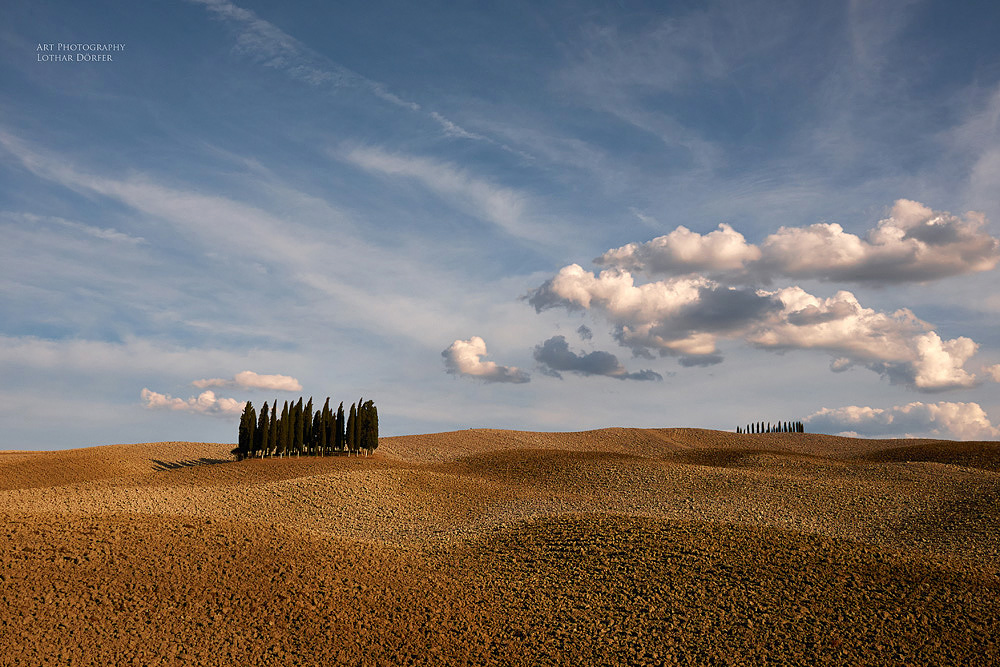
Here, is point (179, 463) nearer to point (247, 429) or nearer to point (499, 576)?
point (247, 429)

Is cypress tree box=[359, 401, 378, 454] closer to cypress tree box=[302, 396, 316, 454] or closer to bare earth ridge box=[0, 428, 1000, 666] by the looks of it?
cypress tree box=[302, 396, 316, 454]

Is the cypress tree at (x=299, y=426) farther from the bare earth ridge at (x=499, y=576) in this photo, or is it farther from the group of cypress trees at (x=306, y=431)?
the bare earth ridge at (x=499, y=576)

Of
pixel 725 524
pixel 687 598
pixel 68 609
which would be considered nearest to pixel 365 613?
pixel 68 609

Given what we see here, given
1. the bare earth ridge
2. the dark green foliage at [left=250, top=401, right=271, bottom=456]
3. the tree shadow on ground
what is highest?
the dark green foliage at [left=250, top=401, right=271, bottom=456]

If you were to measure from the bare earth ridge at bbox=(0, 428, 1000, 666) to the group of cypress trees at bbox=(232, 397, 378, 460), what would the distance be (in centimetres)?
1182

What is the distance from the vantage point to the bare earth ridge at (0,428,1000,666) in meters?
12.0

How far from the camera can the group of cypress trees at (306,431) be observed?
1475 inches

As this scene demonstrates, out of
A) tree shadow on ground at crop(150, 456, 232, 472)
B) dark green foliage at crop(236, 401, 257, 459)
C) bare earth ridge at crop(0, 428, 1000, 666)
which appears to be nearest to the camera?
bare earth ridge at crop(0, 428, 1000, 666)

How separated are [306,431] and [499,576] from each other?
25337mm

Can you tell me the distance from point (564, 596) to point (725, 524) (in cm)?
642

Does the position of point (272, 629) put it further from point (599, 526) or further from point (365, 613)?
point (599, 526)

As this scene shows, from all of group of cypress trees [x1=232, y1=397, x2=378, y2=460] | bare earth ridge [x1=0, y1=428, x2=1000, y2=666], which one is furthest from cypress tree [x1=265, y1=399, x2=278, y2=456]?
bare earth ridge [x1=0, y1=428, x2=1000, y2=666]

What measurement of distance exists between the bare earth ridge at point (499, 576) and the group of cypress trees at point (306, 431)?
11820 mm

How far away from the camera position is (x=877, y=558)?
15.8 meters
